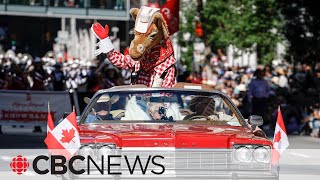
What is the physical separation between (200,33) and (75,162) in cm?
4086

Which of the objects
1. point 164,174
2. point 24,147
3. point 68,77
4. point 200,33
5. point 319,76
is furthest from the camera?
point 200,33

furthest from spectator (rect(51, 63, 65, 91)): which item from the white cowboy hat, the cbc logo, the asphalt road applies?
the white cowboy hat

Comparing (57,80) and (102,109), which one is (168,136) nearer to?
(102,109)

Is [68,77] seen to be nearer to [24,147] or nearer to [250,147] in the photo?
[24,147]

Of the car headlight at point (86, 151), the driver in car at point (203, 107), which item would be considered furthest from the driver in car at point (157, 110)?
the car headlight at point (86, 151)

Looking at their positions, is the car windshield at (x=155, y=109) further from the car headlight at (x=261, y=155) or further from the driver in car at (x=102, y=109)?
the car headlight at (x=261, y=155)

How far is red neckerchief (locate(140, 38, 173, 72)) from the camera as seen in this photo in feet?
53.6

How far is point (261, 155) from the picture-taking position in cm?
1110

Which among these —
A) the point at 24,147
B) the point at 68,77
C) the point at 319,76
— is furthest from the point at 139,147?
the point at 68,77

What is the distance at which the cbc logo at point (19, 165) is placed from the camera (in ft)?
52.5

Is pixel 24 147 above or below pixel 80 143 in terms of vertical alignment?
below

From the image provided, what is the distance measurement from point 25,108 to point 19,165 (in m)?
11.3

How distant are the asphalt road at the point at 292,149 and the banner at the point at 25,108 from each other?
1.06ft

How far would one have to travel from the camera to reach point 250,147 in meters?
11.1
